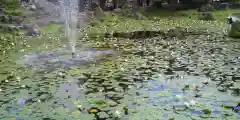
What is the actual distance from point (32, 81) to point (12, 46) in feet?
27.5

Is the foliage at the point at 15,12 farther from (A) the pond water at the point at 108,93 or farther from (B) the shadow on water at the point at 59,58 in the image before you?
(A) the pond water at the point at 108,93

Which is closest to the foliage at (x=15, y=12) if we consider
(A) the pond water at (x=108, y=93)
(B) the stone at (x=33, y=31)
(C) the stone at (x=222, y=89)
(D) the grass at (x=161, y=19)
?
(B) the stone at (x=33, y=31)

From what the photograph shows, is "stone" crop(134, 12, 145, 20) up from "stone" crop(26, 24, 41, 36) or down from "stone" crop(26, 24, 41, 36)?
up

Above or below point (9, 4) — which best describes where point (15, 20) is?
below

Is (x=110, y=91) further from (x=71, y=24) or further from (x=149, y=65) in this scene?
(x=71, y=24)

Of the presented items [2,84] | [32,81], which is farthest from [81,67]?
[2,84]

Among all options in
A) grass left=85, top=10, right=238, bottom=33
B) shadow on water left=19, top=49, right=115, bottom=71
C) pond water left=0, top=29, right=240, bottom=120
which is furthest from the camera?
grass left=85, top=10, right=238, bottom=33

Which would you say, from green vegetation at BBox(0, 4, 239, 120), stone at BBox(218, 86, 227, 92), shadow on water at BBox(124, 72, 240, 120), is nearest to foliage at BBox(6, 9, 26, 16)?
green vegetation at BBox(0, 4, 239, 120)

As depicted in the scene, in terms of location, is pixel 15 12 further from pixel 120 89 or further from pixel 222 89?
pixel 222 89

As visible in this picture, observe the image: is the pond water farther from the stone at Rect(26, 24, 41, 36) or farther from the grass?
the grass

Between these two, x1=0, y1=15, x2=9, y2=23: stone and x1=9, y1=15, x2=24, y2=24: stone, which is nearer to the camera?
x1=0, y1=15, x2=9, y2=23: stone

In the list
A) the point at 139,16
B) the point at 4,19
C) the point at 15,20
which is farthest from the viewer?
the point at 139,16

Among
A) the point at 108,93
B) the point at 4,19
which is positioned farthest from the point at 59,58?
the point at 4,19

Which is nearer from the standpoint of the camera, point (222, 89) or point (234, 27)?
point (222, 89)
